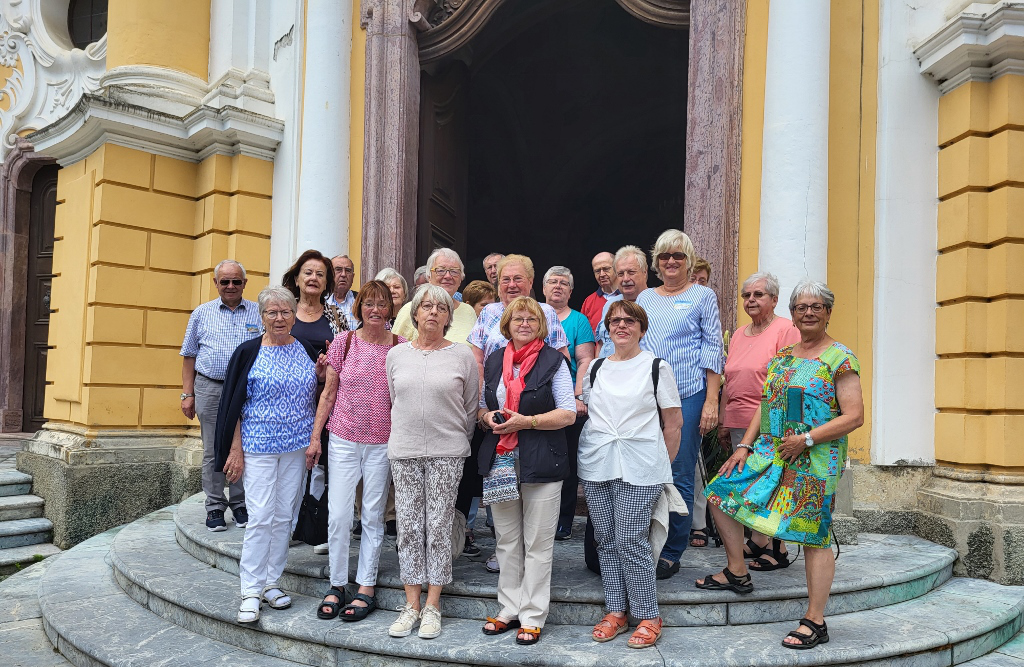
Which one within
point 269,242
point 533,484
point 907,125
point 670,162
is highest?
point 670,162

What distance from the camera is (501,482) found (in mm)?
3330

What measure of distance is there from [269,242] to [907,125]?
18.4ft

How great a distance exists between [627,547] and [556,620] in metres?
0.58

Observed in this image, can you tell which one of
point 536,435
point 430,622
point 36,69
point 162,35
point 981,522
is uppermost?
point 36,69

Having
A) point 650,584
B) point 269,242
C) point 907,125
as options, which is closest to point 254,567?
point 650,584

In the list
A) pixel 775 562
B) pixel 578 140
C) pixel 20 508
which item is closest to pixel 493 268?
pixel 775 562

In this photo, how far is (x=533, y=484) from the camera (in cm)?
332

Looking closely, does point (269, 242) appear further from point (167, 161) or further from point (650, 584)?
point (650, 584)

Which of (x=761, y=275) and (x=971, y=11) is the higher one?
(x=971, y=11)

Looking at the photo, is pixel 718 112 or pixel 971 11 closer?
pixel 971 11

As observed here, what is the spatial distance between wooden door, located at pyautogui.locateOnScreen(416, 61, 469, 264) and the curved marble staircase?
373cm

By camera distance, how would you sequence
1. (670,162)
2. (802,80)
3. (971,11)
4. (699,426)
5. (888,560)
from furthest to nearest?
1. (670,162)
2. (802,80)
3. (971,11)
4. (888,560)
5. (699,426)

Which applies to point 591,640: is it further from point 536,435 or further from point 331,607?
point 331,607

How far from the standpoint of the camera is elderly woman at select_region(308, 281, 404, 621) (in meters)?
3.54
